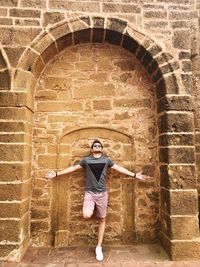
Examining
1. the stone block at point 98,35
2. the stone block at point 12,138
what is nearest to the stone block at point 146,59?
the stone block at point 98,35

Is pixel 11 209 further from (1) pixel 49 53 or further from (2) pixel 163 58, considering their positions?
(2) pixel 163 58

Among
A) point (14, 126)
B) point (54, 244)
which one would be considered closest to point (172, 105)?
point (14, 126)

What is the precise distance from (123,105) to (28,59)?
1674 millimetres

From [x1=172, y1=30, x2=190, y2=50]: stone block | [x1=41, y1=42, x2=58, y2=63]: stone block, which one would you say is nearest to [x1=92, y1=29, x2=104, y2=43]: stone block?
[x1=41, y1=42, x2=58, y2=63]: stone block

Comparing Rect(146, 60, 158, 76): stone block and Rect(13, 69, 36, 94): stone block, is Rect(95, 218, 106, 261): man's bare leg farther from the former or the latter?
Rect(146, 60, 158, 76): stone block

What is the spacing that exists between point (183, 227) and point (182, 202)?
1.14 ft

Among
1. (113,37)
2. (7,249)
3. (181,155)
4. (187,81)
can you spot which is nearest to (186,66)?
(187,81)

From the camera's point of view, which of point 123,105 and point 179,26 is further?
point 123,105

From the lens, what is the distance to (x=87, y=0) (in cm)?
391

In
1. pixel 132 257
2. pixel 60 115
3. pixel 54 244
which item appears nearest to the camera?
pixel 132 257

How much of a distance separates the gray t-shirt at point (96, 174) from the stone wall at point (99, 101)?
0.39 metres

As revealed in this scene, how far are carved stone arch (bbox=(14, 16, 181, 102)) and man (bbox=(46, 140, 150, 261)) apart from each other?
1.35m

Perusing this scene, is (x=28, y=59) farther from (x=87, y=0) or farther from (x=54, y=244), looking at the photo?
(x=54, y=244)

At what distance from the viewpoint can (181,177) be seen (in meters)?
3.64
